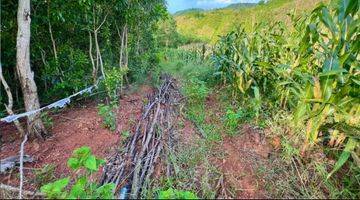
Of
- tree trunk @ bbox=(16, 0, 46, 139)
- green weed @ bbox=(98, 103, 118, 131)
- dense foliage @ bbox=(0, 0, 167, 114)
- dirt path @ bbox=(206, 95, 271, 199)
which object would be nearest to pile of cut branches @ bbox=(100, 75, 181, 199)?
green weed @ bbox=(98, 103, 118, 131)

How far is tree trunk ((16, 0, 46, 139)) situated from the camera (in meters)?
2.96

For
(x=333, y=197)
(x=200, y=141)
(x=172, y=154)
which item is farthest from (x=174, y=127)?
(x=333, y=197)

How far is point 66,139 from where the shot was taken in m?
3.19

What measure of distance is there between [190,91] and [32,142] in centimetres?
223

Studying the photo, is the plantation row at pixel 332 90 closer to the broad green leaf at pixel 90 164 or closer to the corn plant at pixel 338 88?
the corn plant at pixel 338 88

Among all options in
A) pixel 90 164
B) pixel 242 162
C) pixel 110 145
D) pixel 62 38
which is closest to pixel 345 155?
pixel 242 162

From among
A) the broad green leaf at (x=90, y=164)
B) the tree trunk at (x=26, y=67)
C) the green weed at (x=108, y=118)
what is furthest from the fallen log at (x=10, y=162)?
the broad green leaf at (x=90, y=164)

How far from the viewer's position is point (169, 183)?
2.29 m

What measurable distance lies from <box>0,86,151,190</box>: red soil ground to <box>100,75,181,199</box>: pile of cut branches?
19 centimetres

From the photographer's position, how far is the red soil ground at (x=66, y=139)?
2682 mm

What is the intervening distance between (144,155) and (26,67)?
150cm

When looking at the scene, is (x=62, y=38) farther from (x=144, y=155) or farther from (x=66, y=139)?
(x=144, y=155)

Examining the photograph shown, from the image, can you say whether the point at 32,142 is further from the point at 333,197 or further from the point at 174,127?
the point at 333,197

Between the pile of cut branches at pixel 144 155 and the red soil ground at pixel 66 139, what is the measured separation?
0.63 ft
